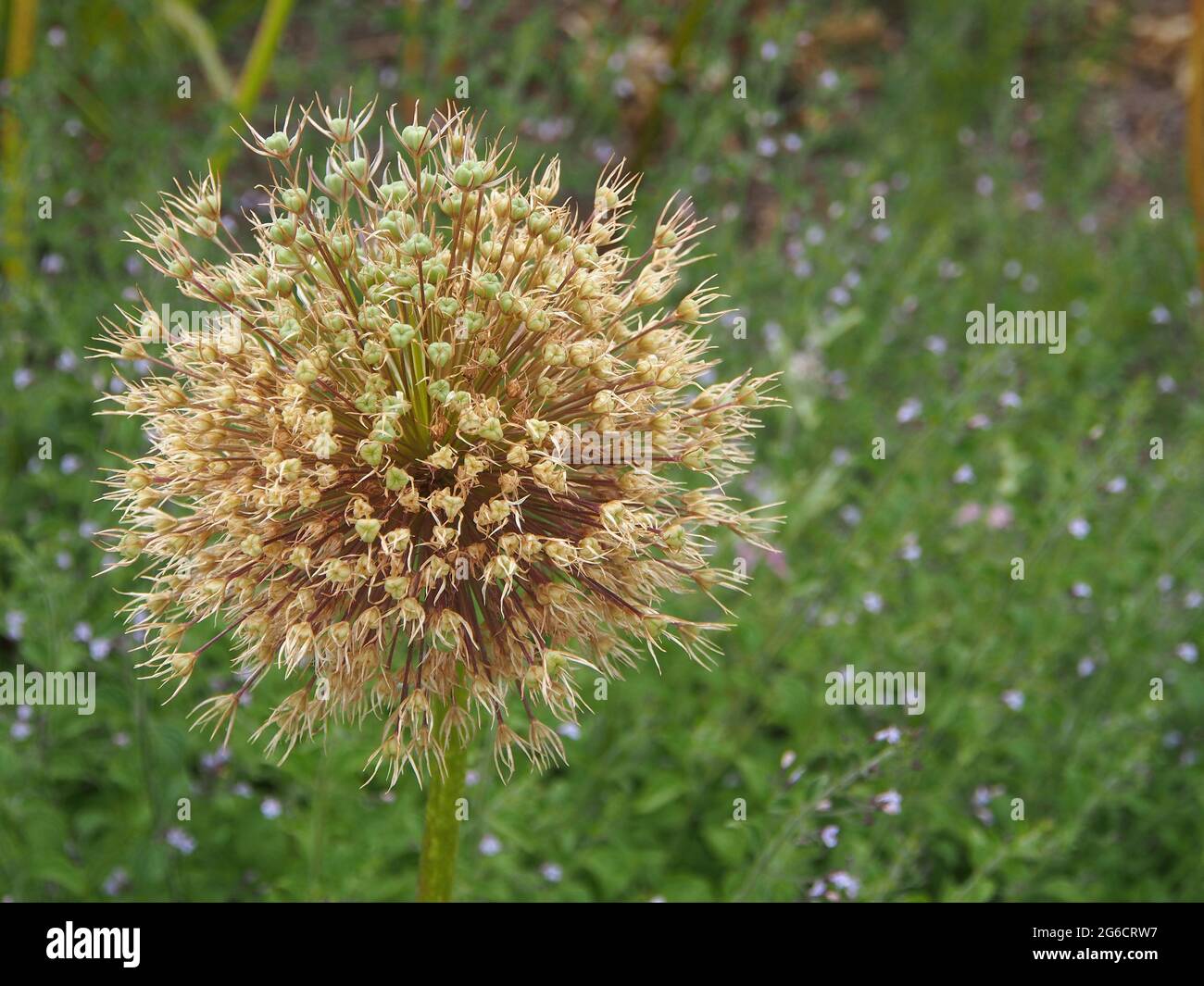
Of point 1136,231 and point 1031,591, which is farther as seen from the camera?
point 1136,231

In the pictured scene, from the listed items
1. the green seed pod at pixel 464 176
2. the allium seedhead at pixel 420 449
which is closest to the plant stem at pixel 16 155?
the allium seedhead at pixel 420 449

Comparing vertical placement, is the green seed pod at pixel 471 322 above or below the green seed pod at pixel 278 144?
below

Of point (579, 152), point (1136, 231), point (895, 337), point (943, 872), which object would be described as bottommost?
point (943, 872)

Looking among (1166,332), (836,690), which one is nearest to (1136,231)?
(1166,332)

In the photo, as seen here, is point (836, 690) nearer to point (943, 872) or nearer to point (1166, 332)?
point (943, 872)
